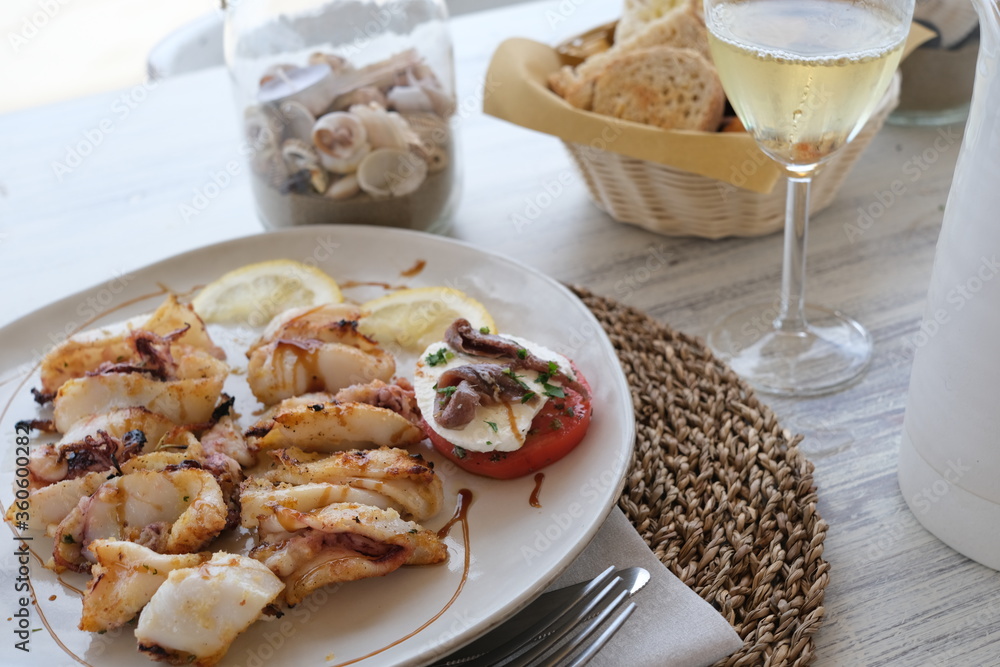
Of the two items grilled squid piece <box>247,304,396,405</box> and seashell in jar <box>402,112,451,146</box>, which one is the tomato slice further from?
seashell in jar <box>402,112,451,146</box>

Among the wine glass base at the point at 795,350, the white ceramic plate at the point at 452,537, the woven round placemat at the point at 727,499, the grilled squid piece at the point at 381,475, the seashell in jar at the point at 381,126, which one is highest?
the seashell in jar at the point at 381,126

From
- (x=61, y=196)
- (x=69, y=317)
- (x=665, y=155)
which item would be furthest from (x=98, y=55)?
(x=665, y=155)

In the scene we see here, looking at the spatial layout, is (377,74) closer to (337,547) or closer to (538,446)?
(538,446)

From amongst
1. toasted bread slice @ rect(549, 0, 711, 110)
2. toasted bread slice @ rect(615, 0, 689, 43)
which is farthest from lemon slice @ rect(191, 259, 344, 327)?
toasted bread slice @ rect(615, 0, 689, 43)

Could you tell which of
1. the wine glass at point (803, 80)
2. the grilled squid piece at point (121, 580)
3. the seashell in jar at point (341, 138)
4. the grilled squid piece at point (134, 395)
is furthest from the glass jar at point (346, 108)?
the grilled squid piece at point (121, 580)

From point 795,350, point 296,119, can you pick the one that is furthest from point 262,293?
point 795,350

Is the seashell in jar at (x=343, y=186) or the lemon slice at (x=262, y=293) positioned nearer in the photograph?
the lemon slice at (x=262, y=293)

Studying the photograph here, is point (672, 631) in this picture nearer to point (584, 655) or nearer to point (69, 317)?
point (584, 655)

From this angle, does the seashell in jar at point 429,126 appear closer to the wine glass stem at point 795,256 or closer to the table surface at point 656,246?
the table surface at point 656,246
